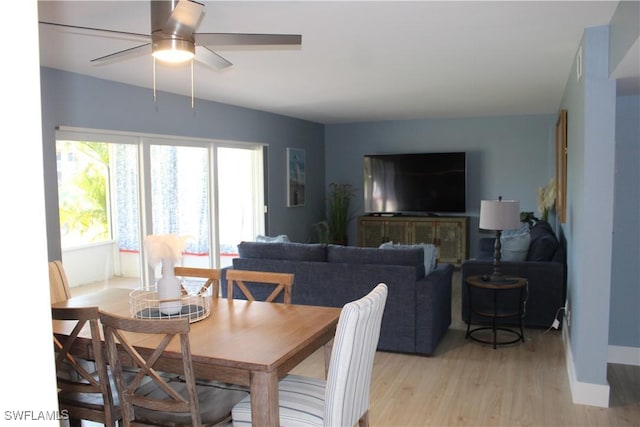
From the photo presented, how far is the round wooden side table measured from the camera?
450cm

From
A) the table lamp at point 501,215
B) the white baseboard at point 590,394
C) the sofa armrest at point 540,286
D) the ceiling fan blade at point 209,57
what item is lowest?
the white baseboard at point 590,394

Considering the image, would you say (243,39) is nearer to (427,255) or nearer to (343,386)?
(343,386)

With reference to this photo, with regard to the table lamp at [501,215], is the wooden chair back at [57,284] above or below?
below

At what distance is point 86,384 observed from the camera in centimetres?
241

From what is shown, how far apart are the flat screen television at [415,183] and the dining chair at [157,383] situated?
21.4 feet

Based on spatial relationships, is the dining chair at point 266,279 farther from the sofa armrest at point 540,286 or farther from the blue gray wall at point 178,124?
the sofa armrest at point 540,286

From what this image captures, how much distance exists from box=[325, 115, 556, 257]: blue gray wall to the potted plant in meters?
0.20

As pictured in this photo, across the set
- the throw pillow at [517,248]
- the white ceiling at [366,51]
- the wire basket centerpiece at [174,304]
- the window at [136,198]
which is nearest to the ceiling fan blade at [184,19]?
the white ceiling at [366,51]

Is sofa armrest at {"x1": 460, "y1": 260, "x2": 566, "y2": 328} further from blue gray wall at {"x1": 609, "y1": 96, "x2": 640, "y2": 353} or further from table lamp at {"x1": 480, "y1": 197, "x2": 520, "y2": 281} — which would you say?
blue gray wall at {"x1": 609, "y1": 96, "x2": 640, "y2": 353}

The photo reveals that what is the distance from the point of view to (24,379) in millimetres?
674

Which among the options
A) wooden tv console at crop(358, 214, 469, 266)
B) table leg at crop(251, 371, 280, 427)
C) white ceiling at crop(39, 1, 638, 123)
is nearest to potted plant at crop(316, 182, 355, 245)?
wooden tv console at crop(358, 214, 469, 266)

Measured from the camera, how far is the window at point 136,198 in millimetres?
4734

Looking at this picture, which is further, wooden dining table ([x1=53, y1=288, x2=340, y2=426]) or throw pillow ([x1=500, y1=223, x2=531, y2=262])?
throw pillow ([x1=500, y1=223, x2=531, y2=262])

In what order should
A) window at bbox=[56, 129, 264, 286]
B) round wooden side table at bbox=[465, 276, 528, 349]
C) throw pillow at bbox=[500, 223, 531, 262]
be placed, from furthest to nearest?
throw pillow at bbox=[500, 223, 531, 262], window at bbox=[56, 129, 264, 286], round wooden side table at bbox=[465, 276, 528, 349]
